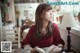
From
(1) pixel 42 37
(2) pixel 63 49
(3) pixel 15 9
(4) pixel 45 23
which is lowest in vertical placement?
(2) pixel 63 49

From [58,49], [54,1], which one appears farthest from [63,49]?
[54,1]

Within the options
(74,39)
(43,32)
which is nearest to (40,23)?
(43,32)

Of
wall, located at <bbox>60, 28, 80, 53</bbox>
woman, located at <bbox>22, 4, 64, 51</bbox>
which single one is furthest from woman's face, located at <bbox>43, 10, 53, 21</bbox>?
wall, located at <bbox>60, 28, 80, 53</bbox>

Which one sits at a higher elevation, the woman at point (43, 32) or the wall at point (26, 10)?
the wall at point (26, 10)

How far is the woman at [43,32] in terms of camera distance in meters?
1.34

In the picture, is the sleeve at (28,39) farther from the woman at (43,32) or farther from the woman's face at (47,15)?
the woman's face at (47,15)

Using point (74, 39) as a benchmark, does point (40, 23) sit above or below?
above

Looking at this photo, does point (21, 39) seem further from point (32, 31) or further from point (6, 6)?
point (6, 6)

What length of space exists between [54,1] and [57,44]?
0.36 metres

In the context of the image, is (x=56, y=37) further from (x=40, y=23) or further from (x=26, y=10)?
(x=26, y=10)

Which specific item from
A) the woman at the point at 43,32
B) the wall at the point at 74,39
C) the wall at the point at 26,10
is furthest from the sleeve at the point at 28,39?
the wall at the point at 74,39

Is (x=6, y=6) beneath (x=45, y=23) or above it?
above

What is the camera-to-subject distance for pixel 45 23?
134 centimetres

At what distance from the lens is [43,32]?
135 cm
